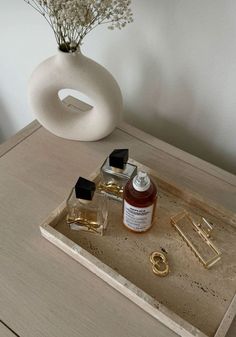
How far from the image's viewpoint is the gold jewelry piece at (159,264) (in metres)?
0.53

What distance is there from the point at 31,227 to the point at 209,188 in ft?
1.10

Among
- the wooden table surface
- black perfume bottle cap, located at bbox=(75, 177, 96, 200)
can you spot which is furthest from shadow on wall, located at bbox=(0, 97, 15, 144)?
black perfume bottle cap, located at bbox=(75, 177, 96, 200)

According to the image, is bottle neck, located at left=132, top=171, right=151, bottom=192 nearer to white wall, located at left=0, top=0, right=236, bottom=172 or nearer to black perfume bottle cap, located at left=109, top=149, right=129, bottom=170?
black perfume bottle cap, located at left=109, top=149, right=129, bottom=170

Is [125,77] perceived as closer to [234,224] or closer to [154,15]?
[154,15]

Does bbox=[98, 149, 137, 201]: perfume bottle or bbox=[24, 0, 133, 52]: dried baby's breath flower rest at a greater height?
bbox=[24, 0, 133, 52]: dried baby's breath flower

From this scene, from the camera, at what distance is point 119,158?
587 millimetres

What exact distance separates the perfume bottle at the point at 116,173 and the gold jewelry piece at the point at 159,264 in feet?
0.41

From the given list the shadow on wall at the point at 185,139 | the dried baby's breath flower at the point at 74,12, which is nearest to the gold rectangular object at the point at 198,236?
the shadow on wall at the point at 185,139

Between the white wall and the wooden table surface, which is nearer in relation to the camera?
the wooden table surface

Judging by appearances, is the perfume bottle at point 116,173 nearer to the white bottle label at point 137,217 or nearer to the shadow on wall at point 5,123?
the white bottle label at point 137,217

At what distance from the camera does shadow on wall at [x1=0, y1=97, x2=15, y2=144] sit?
1186mm

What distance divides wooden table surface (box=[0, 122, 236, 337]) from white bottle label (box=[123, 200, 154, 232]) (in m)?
0.10

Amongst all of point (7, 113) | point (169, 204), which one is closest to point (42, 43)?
point (7, 113)

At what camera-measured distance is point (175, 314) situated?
48cm
